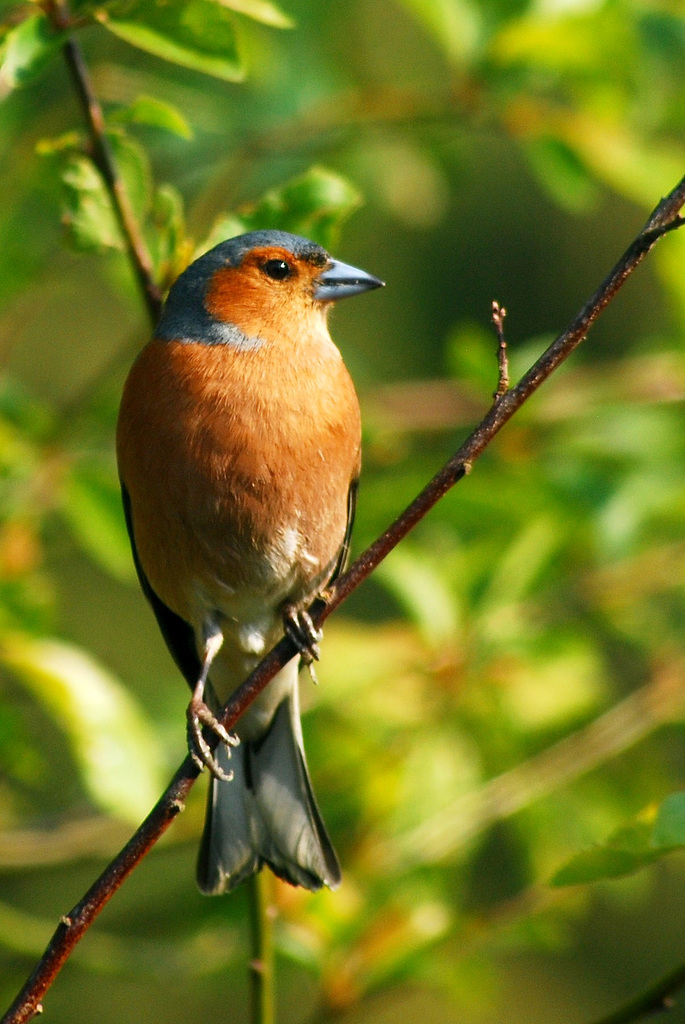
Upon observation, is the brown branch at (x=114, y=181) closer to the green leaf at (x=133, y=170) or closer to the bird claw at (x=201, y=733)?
the green leaf at (x=133, y=170)

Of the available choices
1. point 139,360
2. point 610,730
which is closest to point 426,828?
point 610,730

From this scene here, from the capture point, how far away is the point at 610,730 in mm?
4105

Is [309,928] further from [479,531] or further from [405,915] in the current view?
[479,531]

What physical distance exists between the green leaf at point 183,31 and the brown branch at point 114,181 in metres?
0.12

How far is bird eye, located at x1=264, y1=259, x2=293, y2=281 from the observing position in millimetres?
3877

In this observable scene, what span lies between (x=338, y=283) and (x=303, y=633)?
3.73 feet

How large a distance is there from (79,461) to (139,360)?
1.49ft

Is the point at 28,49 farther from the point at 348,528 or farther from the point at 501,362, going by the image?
the point at 348,528

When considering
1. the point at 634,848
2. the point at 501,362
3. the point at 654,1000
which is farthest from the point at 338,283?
the point at 654,1000

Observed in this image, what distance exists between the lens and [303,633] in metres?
3.24

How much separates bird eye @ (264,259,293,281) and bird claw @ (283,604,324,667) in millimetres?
943

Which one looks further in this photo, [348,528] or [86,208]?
[348,528]

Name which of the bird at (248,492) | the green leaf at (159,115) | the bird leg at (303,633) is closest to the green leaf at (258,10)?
the green leaf at (159,115)

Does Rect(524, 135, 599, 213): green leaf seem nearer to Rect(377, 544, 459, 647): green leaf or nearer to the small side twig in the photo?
Rect(377, 544, 459, 647): green leaf
